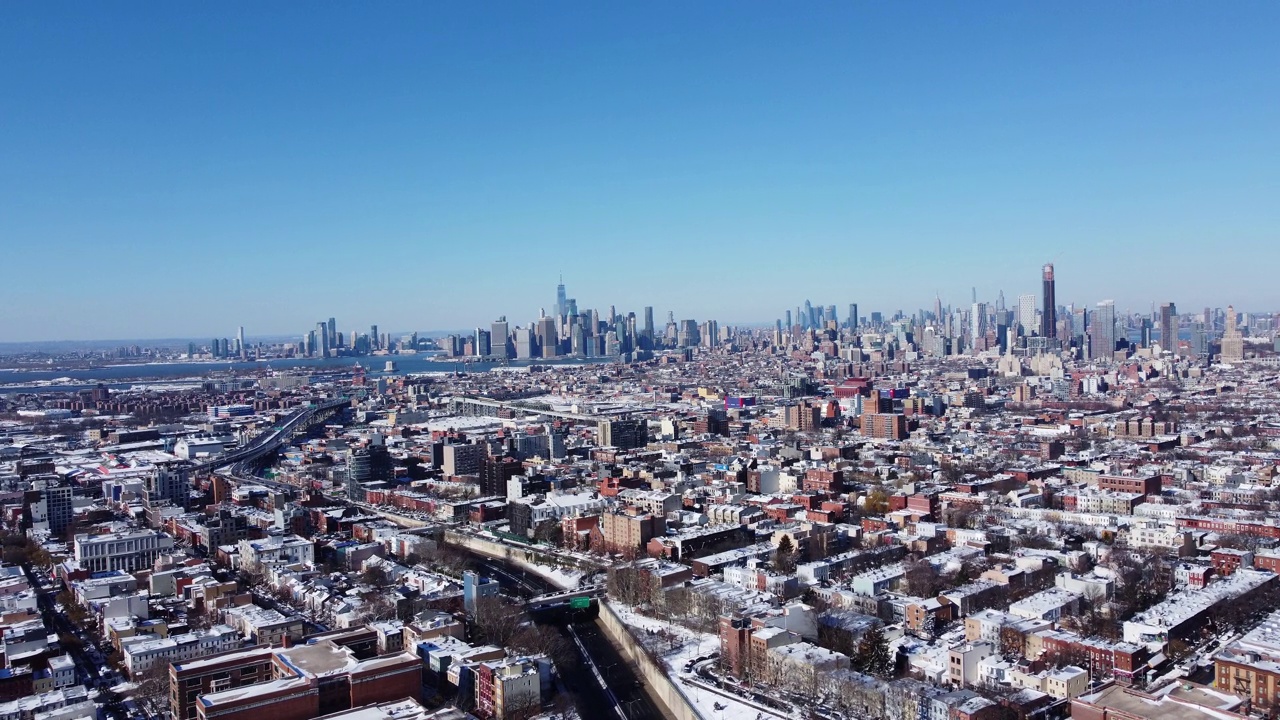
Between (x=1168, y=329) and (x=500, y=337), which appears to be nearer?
(x=1168, y=329)

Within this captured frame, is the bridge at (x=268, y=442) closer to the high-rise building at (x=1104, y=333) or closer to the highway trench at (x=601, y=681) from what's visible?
the highway trench at (x=601, y=681)

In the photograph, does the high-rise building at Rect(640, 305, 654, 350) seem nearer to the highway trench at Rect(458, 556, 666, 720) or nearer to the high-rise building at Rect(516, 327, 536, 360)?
the high-rise building at Rect(516, 327, 536, 360)

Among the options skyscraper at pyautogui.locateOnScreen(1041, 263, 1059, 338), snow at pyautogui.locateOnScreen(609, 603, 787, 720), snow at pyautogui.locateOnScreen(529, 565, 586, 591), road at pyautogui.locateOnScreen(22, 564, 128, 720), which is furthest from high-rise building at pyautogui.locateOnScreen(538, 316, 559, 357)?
snow at pyautogui.locateOnScreen(609, 603, 787, 720)

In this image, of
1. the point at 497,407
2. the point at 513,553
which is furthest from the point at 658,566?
the point at 497,407

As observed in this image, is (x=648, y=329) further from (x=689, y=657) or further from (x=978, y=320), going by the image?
(x=689, y=657)

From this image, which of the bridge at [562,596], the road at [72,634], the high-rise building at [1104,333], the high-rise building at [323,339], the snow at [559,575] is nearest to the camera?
the road at [72,634]

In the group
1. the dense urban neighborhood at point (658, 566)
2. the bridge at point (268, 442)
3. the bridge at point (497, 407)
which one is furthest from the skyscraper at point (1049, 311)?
the bridge at point (268, 442)

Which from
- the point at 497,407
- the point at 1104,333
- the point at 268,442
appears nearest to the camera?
the point at 268,442
